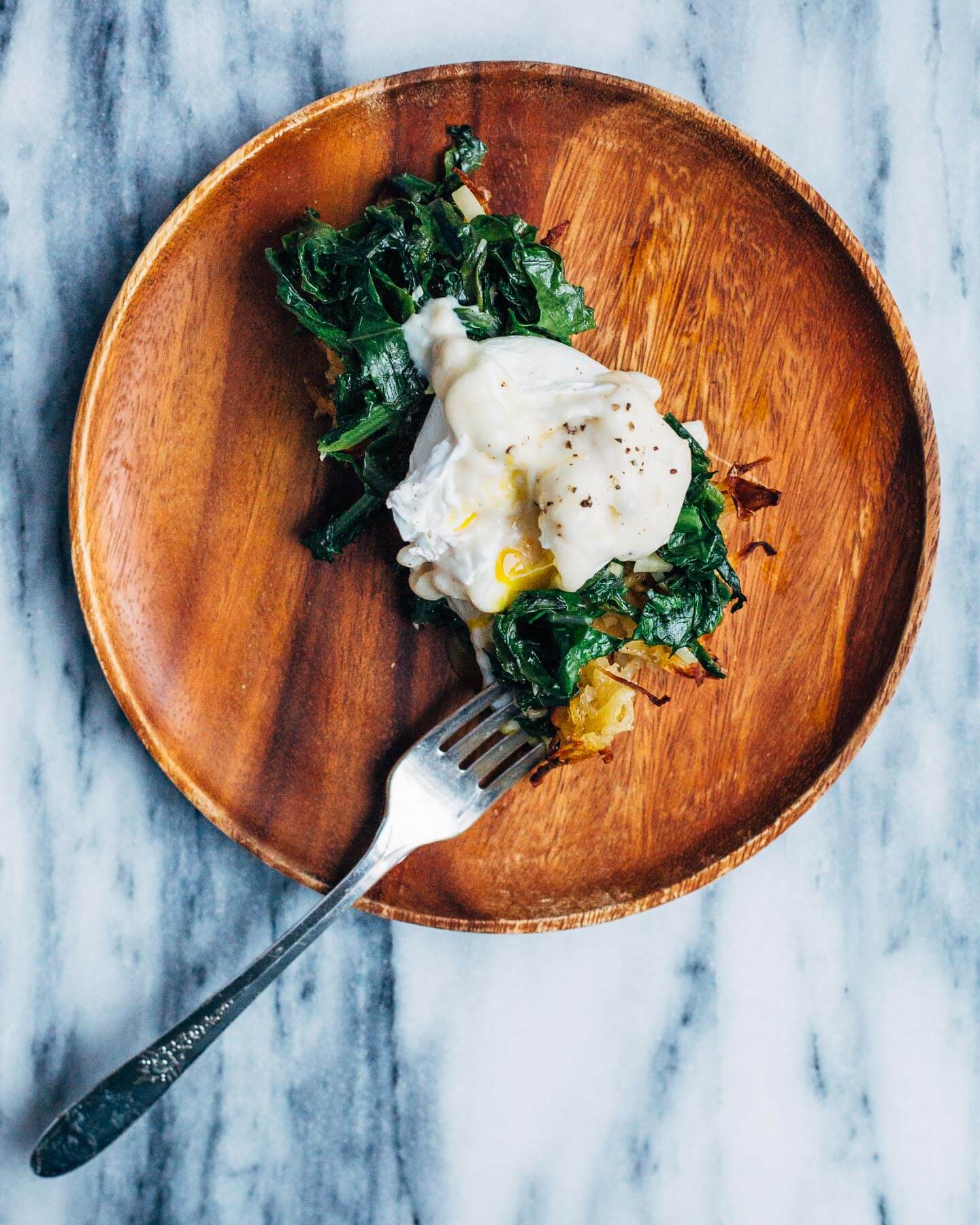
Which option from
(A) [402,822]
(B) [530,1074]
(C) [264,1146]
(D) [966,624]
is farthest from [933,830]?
(C) [264,1146]

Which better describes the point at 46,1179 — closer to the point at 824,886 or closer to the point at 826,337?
the point at 824,886

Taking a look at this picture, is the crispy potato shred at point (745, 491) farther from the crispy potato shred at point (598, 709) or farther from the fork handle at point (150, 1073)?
the fork handle at point (150, 1073)

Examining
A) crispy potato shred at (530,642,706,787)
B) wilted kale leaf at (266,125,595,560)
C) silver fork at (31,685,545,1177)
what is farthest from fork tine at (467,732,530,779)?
wilted kale leaf at (266,125,595,560)

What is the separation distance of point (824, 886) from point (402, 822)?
68.8 inches

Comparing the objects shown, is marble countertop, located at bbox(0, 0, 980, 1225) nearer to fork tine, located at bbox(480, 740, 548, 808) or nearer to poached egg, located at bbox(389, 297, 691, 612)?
fork tine, located at bbox(480, 740, 548, 808)

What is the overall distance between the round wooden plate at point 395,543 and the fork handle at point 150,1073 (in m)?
0.29

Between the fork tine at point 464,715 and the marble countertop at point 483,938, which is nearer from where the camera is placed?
the fork tine at point 464,715

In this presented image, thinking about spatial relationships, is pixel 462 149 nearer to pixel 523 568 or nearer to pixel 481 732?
pixel 523 568

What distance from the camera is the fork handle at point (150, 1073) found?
11.0 ft

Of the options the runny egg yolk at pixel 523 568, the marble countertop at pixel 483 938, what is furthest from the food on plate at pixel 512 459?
the marble countertop at pixel 483 938

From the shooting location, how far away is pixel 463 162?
3500mm

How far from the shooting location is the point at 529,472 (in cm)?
313

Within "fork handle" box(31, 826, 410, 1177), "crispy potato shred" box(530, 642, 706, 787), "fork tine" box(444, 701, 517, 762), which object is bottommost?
"fork handle" box(31, 826, 410, 1177)

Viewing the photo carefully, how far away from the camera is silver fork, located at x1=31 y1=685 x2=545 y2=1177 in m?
3.35
